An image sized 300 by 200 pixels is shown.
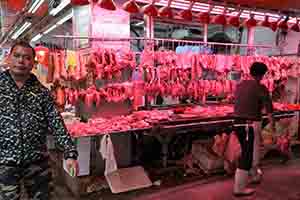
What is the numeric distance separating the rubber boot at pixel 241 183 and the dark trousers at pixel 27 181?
252cm

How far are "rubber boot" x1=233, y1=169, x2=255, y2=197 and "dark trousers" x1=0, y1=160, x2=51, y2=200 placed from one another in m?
2.52

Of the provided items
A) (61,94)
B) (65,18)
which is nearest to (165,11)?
(61,94)

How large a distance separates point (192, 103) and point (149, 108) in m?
1.11

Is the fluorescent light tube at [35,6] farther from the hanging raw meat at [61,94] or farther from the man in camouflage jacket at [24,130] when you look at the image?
the man in camouflage jacket at [24,130]

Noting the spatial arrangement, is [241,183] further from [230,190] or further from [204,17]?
[204,17]

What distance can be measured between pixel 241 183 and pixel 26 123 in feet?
9.51

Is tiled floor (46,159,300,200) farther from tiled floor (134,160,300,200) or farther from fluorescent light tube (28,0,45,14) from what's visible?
fluorescent light tube (28,0,45,14)

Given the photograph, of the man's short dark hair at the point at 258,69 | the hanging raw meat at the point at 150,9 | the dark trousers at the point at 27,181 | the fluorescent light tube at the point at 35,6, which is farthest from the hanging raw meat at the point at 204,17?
the dark trousers at the point at 27,181

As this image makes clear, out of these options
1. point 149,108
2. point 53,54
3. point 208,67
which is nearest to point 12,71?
point 53,54

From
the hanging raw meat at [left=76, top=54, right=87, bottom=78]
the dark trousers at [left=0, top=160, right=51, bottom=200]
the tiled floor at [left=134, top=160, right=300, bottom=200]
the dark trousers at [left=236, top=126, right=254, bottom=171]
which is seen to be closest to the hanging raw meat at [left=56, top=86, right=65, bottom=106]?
the hanging raw meat at [left=76, top=54, right=87, bottom=78]

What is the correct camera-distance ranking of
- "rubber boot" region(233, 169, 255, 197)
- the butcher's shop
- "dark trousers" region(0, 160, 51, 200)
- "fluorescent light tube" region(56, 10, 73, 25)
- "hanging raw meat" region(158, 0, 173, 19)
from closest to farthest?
"dark trousers" region(0, 160, 51, 200) < "rubber boot" region(233, 169, 255, 197) < the butcher's shop < "hanging raw meat" region(158, 0, 173, 19) < "fluorescent light tube" region(56, 10, 73, 25)

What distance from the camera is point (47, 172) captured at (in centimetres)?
228

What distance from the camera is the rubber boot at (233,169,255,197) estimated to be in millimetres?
3804

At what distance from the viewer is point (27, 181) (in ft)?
7.13
